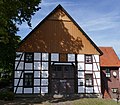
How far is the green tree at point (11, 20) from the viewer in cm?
2192

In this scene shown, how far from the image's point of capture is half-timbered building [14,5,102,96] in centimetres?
3066

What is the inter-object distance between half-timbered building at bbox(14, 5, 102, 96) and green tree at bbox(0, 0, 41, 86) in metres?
1.86

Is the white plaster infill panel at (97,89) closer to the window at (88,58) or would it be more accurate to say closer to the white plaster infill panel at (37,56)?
the window at (88,58)

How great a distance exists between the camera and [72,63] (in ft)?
105

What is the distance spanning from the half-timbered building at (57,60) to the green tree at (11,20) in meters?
1.86

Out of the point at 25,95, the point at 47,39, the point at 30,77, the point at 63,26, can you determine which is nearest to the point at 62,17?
the point at 63,26

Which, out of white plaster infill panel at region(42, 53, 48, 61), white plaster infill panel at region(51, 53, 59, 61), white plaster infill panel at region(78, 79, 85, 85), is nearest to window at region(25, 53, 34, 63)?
white plaster infill panel at region(42, 53, 48, 61)

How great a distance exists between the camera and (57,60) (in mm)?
31656

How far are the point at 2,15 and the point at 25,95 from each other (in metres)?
12.0

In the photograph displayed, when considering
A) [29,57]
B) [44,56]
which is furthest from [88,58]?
[29,57]

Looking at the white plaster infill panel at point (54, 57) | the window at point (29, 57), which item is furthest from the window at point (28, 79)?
the white plaster infill panel at point (54, 57)

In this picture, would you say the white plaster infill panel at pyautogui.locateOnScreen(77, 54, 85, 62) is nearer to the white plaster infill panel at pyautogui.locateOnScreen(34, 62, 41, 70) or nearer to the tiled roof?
the tiled roof

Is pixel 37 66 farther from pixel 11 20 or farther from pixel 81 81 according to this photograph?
pixel 11 20

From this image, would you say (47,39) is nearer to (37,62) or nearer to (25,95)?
(37,62)
